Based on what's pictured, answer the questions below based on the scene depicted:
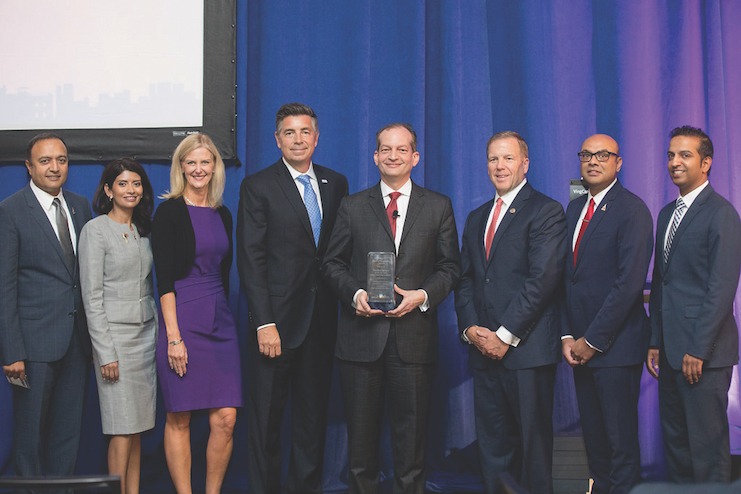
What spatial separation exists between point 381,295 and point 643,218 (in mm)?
1067

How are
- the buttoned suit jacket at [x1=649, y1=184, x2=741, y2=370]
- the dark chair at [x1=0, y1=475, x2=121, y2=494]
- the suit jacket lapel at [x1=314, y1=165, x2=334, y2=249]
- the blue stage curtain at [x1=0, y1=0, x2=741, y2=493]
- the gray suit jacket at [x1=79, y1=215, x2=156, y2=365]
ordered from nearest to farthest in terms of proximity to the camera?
the dark chair at [x1=0, y1=475, x2=121, y2=494] < the buttoned suit jacket at [x1=649, y1=184, x2=741, y2=370] < the gray suit jacket at [x1=79, y1=215, x2=156, y2=365] < the suit jacket lapel at [x1=314, y1=165, x2=334, y2=249] < the blue stage curtain at [x1=0, y1=0, x2=741, y2=493]

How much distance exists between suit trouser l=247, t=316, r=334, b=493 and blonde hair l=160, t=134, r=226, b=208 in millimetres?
633

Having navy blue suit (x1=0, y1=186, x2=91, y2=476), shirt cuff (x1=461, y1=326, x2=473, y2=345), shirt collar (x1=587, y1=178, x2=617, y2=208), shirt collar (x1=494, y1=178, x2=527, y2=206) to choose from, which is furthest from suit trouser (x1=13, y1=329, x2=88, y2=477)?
shirt collar (x1=587, y1=178, x2=617, y2=208)

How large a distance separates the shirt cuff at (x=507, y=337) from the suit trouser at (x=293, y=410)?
759 mm

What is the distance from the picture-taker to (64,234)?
3393 mm

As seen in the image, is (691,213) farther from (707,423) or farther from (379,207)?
(379,207)

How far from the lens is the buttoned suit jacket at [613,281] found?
3135mm

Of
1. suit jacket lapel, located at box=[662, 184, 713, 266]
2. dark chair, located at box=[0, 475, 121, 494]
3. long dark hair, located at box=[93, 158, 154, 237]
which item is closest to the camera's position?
dark chair, located at box=[0, 475, 121, 494]

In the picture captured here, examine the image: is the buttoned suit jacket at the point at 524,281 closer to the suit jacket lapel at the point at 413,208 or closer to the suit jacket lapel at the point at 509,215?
the suit jacket lapel at the point at 509,215

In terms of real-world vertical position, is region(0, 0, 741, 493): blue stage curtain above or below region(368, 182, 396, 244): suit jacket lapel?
above

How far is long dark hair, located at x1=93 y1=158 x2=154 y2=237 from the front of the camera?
3334 millimetres

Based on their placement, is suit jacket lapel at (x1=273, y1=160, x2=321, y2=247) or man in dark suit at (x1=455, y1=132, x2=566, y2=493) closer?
man in dark suit at (x1=455, y1=132, x2=566, y2=493)

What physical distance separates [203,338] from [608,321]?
1.60 metres

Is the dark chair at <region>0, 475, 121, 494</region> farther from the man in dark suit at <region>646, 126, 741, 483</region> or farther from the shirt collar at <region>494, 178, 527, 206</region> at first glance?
the man in dark suit at <region>646, 126, 741, 483</region>
